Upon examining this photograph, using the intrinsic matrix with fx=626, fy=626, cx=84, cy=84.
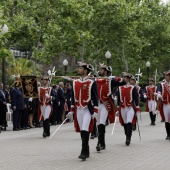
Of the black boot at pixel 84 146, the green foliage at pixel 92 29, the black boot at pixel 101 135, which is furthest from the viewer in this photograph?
the green foliage at pixel 92 29

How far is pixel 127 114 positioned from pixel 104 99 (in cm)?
149

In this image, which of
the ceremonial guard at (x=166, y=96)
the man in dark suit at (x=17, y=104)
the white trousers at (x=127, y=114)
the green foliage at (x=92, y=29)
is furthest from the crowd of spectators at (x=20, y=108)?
the white trousers at (x=127, y=114)

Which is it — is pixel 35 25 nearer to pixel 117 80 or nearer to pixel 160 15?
pixel 117 80

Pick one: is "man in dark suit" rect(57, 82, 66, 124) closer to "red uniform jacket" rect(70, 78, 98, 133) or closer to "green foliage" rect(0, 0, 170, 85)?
"green foliage" rect(0, 0, 170, 85)

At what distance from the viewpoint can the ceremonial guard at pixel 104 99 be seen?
15242 mm

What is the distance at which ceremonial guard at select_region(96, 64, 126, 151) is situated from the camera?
50.0 ft

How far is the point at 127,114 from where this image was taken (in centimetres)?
1672

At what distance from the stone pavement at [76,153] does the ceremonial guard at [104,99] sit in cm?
56

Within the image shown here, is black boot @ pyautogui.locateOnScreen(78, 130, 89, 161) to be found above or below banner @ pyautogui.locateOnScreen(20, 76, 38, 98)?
below

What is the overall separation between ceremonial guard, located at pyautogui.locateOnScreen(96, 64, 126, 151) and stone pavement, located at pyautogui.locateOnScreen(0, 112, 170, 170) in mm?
558

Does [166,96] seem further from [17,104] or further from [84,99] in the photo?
[17,104]

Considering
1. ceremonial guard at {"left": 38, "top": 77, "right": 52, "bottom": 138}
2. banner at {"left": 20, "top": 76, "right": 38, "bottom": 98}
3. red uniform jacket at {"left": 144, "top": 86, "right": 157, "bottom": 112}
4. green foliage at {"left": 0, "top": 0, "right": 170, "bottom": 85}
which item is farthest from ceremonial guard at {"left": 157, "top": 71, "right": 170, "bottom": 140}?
red uniform jacket at {"left": 144, "top": 86, "right": 157, "bottom": 112}

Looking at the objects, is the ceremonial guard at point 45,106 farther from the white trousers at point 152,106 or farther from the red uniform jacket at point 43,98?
the white trousers at point 152,106

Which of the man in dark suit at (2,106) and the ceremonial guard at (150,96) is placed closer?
the man in dark suit at (2,106)
